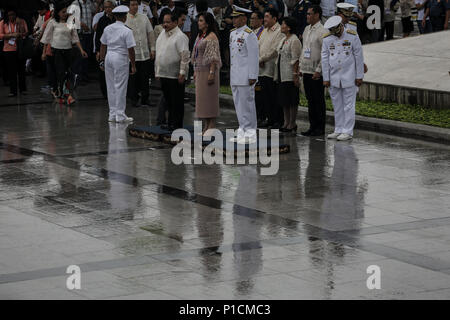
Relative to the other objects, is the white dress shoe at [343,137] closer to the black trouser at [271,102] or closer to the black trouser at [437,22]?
the black trouser at [271,102]

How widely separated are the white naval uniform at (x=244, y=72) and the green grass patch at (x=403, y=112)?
3.10m

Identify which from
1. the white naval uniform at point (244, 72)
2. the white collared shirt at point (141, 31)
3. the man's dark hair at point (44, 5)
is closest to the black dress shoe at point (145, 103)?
the white collared shirt at point (141, 31)

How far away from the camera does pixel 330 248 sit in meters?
8.75

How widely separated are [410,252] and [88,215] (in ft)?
11.1

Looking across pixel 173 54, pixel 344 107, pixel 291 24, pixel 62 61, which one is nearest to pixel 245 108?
pixel 173 54

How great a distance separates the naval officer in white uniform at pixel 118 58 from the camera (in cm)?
1689

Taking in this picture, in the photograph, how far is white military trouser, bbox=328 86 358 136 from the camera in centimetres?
1498

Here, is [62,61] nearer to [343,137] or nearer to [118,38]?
[118,38]

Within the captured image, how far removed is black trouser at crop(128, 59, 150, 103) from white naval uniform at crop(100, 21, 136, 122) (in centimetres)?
179

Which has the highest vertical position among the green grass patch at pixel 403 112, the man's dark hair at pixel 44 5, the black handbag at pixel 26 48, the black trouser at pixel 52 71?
the man's dark hair at pixel 44 5

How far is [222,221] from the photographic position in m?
9.90

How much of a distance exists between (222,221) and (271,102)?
6.68 meters
